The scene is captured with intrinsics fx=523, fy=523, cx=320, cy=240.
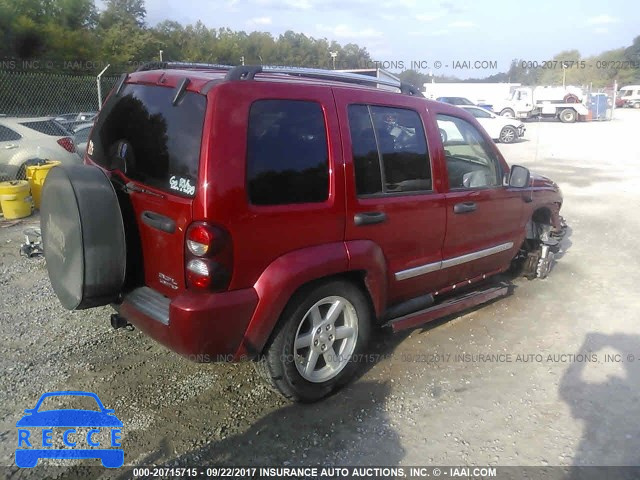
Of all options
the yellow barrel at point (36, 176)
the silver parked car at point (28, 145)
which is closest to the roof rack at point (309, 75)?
the yellow barrel at point (36, 176)

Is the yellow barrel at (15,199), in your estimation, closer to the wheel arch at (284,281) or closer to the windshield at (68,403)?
the windshield at (68,403)

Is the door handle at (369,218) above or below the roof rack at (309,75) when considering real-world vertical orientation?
below

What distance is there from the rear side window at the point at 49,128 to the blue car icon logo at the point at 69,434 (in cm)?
736

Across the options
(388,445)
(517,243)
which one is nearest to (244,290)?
(388,445)

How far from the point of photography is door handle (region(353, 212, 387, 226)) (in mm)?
3307

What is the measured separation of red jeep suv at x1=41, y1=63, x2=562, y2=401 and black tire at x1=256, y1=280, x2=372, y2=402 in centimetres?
1

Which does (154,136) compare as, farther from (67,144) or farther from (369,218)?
(67,144)

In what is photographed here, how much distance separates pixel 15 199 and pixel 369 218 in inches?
257

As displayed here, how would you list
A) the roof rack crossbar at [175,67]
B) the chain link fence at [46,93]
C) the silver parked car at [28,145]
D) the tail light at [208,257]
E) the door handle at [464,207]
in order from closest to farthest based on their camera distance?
the tail light at [208,257] < the roof rack crossbar at [175,67] < the door handle at [464,207] < the silver parked car at [28,145] < the chain link fence at [46,93]

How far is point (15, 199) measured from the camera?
25.4ft

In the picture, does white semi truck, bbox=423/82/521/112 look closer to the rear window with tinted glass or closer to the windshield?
the rear window with tinted glass

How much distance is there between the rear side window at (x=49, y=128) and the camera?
9284 mm

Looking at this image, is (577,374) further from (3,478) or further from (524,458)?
(3,478)

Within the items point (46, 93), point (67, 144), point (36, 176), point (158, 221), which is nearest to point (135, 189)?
point (158, 221)
